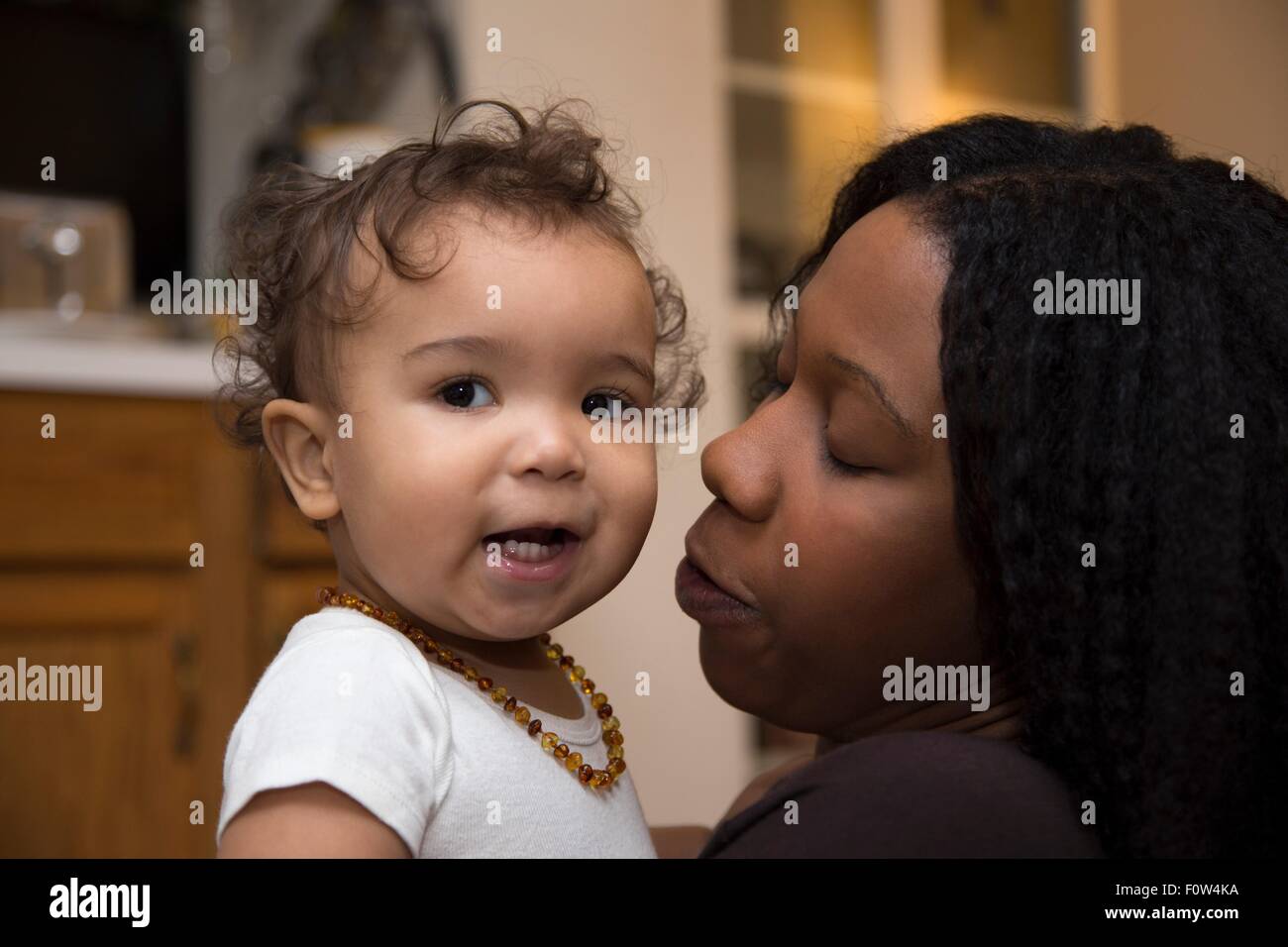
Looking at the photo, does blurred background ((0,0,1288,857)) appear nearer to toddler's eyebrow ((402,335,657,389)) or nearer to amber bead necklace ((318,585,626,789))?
toddler's eyebrow ((402,335,657,389))

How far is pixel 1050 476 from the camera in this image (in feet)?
2.25

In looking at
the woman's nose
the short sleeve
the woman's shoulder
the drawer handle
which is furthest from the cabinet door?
the woman's shoulder

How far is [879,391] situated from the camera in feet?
2.48

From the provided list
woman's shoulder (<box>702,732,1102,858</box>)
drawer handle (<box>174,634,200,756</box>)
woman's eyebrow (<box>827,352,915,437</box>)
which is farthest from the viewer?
drawer handle (<box>174,634,200,756</box>)

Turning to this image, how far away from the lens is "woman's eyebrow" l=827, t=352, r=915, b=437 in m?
0.75

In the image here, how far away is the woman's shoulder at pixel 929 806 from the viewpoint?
60 centimetres

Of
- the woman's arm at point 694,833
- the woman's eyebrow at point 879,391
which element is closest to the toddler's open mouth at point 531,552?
the woman's eyebrow at point 879,391

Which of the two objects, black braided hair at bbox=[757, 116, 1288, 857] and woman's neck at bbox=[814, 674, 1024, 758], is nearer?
black braided hair at bbox=[757, 116, 1288, 857]

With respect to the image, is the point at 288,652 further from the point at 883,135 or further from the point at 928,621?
the point at 883,135

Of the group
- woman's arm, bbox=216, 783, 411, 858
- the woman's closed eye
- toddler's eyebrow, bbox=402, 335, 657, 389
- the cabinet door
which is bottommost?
the cabinet door

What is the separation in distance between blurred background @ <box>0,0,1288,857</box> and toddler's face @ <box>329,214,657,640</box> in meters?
0.38

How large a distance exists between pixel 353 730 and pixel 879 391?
360 mm

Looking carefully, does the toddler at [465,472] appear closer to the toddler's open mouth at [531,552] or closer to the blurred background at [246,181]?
the toddler's open mouth at [531,552]

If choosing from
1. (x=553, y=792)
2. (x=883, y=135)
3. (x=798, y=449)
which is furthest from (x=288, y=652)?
(x=883, y=135)
